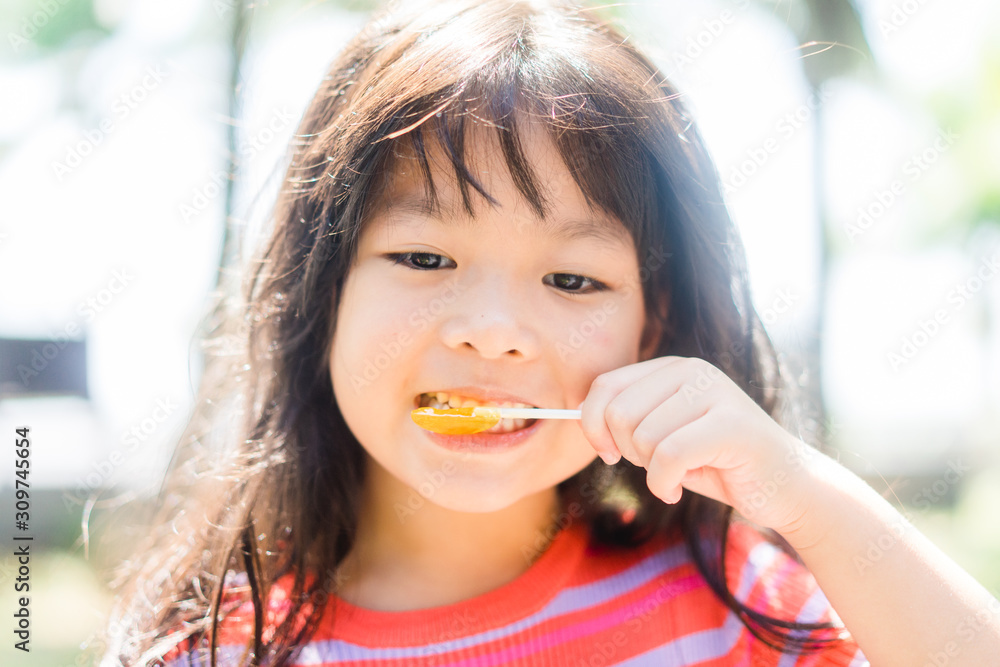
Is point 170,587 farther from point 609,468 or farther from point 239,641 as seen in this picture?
point 609,468

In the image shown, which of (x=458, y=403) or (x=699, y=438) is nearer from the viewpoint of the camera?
(x=699, y=438)

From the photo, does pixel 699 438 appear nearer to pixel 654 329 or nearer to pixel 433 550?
pixel 654 329

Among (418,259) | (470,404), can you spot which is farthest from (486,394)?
(418,259)

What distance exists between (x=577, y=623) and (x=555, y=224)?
784 millimetres

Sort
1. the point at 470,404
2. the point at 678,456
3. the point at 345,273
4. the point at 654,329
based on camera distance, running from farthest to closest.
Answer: the point at 654,329
the point at 345,273
the point at 470,404
the point at 678,456

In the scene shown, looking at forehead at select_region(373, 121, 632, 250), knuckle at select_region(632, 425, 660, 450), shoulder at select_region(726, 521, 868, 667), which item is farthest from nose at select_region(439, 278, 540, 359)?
shoulder at select_region(726, 521, 868, 667)

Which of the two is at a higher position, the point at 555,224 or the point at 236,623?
the point at 555,224

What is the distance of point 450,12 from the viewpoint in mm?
1416

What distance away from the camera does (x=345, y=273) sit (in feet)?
4.53

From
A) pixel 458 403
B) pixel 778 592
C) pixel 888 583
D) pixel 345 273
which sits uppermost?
pixel 345 273

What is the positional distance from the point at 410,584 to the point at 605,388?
2.10 feet

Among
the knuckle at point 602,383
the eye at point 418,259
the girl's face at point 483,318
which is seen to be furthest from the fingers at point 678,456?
the eye at point 418,259

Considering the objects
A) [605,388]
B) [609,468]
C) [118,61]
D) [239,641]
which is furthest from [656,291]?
[118,61]

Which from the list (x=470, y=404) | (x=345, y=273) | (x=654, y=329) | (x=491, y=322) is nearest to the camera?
(x=491, y=322)
